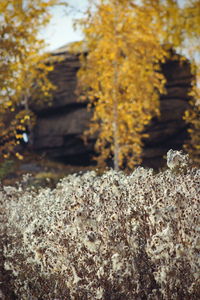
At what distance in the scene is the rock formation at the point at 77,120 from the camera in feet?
62.8

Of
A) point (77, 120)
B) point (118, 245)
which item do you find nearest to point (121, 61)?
point (77, 120)

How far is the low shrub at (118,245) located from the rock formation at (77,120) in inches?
571

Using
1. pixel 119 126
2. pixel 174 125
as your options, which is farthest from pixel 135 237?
pixel 174 125

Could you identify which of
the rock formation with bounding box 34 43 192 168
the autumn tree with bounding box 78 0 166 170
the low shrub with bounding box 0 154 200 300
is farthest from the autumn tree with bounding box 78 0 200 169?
the low shrub with bounding box 0 154 200 300

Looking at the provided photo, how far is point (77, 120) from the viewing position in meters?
20.0

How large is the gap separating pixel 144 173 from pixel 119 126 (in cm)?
1029

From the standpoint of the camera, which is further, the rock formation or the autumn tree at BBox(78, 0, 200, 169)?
the rock formation

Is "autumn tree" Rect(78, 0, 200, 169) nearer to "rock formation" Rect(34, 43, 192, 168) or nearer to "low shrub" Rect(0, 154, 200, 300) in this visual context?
"rock formation" Rect(34, 43, 192, 168)

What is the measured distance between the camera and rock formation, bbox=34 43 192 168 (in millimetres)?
19156

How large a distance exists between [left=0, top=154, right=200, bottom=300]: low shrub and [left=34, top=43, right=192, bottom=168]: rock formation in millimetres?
14516

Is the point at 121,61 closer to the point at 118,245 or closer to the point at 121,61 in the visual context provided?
the point at 121,61

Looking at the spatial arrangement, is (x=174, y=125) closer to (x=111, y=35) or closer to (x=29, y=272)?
(x=111, y=35)

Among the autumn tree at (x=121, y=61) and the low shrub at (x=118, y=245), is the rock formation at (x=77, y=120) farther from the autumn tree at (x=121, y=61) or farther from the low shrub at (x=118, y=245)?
the low shrub at (x=118, y=245)

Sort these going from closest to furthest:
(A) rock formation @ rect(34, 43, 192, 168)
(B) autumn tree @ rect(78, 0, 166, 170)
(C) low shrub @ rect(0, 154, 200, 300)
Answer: (C) low shrub @ rect(0, 154, 200, 300) < (B) autumn tree @ rect(78, 0, 166, 170) < (A) rock formation @ rect(34, 43, 192, 168)
